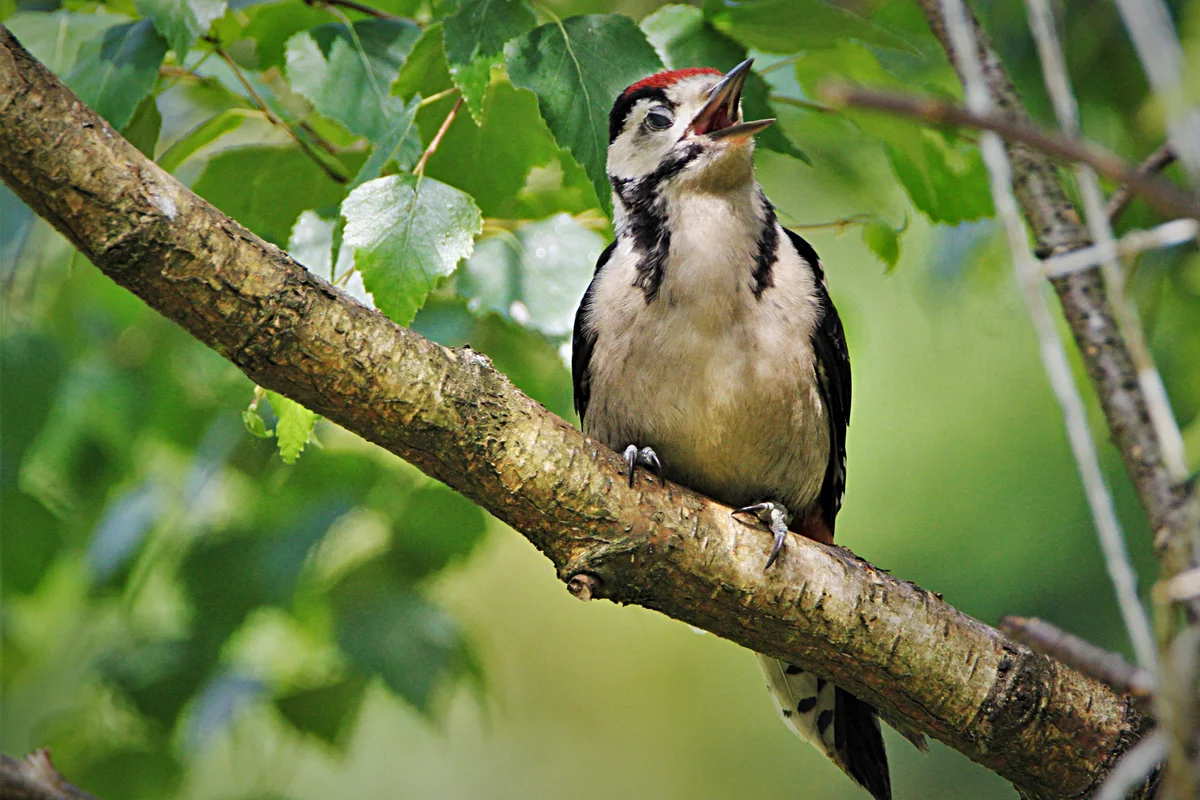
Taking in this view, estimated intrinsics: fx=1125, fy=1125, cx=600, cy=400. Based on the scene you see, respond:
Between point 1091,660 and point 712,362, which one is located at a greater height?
point 712,362

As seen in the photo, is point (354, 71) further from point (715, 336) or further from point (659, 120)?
point (715, 336)

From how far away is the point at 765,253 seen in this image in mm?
2828

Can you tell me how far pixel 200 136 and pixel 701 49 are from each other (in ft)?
4.22

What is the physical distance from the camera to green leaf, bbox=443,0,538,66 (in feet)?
7.75

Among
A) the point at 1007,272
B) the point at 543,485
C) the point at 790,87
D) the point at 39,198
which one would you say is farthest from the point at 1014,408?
the point at 39,198

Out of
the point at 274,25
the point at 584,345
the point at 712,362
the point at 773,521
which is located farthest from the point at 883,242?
the point at 274,25

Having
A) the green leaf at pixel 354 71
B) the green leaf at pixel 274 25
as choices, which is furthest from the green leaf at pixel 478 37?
the green leaf at pixel 274 25

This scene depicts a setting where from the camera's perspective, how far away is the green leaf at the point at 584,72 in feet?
7.99

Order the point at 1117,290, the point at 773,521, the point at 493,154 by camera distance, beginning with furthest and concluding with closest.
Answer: the point at 493,154
the point at 773,521
the point at 1117,290

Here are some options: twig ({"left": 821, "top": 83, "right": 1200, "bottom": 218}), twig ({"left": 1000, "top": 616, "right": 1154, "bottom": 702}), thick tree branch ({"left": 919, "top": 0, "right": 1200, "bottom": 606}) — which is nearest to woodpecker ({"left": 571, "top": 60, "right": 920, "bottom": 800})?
thick tree branch ({"left": 919, "top": 0, "right": 1200, "bottom": 606})

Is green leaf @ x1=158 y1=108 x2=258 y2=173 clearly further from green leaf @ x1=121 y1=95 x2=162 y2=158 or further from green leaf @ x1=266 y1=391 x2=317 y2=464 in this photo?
green leaf @ x1=266 y1=391 x2=317 y2=464

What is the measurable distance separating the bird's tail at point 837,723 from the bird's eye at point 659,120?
1463 millimetres

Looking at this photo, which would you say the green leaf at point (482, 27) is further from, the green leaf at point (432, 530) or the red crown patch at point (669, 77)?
the green leaf at point (432, 530)

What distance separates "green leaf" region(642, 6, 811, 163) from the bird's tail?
1420mm
